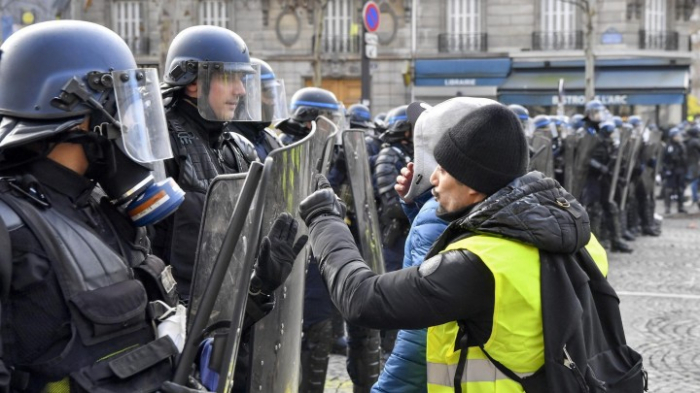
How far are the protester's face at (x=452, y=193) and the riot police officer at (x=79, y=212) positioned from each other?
63cm

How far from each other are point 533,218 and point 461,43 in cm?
3059

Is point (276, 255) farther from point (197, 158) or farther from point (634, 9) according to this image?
point (634, 9)

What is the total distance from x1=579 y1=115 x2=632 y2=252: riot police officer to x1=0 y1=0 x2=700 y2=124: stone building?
1781 cm

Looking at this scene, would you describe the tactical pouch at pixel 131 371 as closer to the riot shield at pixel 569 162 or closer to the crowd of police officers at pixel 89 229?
the crowd of police officers at pixel 89 229

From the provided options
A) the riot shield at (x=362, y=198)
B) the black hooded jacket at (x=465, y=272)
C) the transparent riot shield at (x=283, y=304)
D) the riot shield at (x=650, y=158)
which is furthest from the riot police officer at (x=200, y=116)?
the riot shield at (x=650, y=158)

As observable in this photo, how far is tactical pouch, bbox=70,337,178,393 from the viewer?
197cm

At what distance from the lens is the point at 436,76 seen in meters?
32.2

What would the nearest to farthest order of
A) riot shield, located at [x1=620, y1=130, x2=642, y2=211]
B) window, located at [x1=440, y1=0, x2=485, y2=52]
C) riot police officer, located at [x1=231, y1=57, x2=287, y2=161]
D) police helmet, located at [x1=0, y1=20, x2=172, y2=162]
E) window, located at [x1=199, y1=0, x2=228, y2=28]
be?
1. police helmet, located at [x1=0, y1=20, x2=172, y2=162]
2. riot police officer, located at [x1=231, y1=57, x2=287, y2=161]
3. riot shield, located at [x1=620, y1=130, x2=642, y2=211]
4. window, located at [x1=440, y1=0, x2=485, y2=52]
5. window, located at [x1=199, y1=0, x2=228, y2=28]

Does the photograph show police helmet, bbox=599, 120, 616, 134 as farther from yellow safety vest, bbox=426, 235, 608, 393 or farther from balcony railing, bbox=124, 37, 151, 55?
balcony railing, bbox=124, 37, 151, 55

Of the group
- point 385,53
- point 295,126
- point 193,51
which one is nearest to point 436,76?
point 385,53

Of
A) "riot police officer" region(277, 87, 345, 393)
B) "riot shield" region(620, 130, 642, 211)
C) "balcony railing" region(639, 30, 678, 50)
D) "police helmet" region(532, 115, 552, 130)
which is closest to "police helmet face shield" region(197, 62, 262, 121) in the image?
"riot police officer" region(277, 87, 345, 393)

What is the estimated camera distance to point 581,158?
1232 cm

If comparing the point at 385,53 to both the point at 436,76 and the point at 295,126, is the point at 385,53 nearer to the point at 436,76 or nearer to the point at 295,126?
the point at 436,76

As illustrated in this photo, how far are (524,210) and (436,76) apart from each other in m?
30.3
